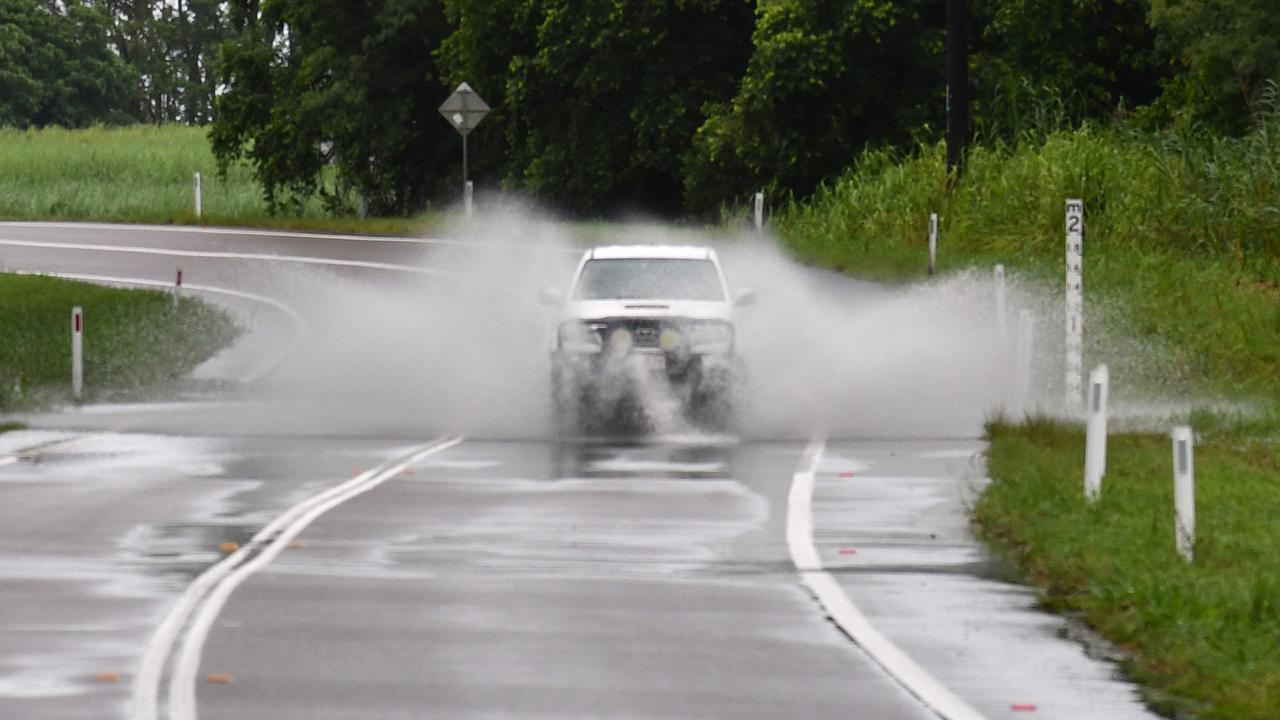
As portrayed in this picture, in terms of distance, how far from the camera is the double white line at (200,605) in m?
9.80

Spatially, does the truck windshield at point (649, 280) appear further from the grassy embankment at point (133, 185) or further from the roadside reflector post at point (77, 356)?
the grassy embankment at point (133, 185)

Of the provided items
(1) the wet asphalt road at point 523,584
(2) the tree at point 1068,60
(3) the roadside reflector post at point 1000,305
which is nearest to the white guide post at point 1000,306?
(3) the roadside reflector post at point 1000,305

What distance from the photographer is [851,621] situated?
38.6 feet

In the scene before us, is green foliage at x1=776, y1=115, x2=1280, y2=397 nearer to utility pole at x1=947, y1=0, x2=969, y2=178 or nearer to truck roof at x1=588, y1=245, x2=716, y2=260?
utility pole at x1=947, y1=0, x2=969, y2=178

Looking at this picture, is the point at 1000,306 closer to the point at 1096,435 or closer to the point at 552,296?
the point at 552,296

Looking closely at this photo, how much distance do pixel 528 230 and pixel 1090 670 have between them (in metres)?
40.2

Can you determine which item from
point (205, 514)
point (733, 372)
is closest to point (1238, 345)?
point (733, 372)

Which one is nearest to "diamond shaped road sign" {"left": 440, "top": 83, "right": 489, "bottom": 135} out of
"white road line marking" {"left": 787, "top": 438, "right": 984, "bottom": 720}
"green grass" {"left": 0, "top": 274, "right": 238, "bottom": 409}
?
"green grass" {"left": 0, "top": 274, "right": 238, "bottom": 409}

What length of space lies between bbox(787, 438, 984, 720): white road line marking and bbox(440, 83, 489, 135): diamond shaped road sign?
30.0 meters

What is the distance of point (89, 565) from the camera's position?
13.7m

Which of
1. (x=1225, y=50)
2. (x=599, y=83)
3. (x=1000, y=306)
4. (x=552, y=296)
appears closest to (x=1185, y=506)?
(x=552, y=296)

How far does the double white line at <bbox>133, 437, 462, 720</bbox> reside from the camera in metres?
9.80

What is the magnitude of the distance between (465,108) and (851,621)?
36355 mm

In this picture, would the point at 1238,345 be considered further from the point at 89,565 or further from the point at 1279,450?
the point at 89,565
